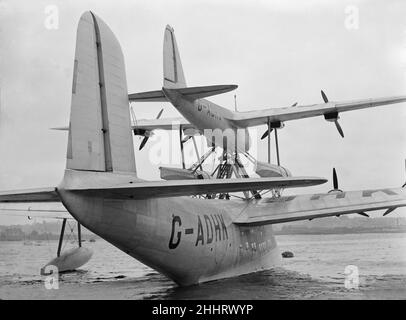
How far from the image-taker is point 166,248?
1346 centimetres

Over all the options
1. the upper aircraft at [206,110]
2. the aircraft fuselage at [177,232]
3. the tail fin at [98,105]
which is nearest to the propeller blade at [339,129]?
the upper aircraft at [206,110]

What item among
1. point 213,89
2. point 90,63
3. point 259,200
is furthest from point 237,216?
point 90,63

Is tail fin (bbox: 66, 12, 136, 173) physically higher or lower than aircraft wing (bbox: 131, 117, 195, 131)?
lower

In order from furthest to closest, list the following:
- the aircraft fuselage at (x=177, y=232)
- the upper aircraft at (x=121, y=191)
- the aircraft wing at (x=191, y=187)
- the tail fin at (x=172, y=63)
A: the tail fin at (x=172, y=63)
the aircraft fuselage at (x=177, y=232)
the upper aircraft at (x=121, y=191)
the aircraft wing at (x=191, y=187)

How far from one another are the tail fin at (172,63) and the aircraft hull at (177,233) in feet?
18.3

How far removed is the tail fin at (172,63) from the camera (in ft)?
68.3

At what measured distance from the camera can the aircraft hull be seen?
11.3m

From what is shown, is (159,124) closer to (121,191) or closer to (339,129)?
(339,129)

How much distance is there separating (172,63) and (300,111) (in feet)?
24.2

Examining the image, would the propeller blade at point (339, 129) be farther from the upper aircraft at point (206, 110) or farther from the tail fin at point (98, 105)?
the tail fin at point (98, 105)

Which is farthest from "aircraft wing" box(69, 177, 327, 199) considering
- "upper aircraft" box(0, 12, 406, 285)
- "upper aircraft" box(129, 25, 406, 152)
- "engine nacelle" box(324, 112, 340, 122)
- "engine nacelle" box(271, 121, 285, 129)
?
"engine nacelle" box(324, 112, 340, 122)

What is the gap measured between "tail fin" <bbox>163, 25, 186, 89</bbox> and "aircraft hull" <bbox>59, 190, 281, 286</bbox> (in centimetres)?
556

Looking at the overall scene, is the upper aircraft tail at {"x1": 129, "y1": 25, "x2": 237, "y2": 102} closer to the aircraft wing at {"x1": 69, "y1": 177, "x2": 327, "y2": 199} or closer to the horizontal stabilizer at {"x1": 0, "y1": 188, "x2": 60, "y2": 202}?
the aircraft wing at {"x1": 69, "y1": 177, "x2": 327, "y2": 199}
